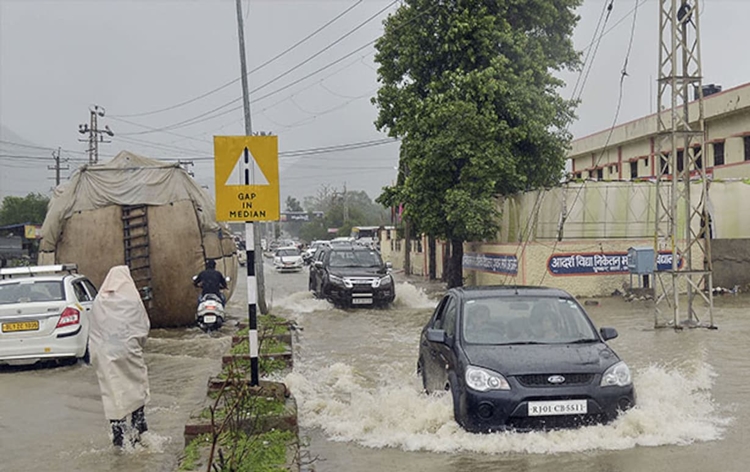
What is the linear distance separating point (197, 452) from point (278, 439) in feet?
2.26

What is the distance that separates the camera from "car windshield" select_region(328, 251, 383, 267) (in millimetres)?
22953

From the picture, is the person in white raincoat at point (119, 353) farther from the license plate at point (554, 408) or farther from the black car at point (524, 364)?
the license plate at point (554, 408)

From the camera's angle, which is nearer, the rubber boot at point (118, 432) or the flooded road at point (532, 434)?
the flooded road at point (532, 434)

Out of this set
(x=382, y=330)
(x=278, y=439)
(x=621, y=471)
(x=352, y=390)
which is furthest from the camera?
(x=382, y=330)

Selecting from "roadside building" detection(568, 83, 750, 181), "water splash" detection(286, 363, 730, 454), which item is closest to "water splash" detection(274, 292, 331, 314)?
"roadside building" detection(568, 83, 750, 181)

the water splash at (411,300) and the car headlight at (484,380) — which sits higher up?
the car headlight at (484,380)

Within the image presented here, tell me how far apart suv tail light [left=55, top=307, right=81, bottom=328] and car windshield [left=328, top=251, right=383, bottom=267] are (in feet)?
36.2

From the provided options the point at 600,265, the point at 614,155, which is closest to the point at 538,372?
the point at 600,265

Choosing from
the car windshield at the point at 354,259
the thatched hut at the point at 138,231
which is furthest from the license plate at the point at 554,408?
the car windshield at the point at 354,259

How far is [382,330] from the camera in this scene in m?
17.3

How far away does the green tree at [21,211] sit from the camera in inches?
2307

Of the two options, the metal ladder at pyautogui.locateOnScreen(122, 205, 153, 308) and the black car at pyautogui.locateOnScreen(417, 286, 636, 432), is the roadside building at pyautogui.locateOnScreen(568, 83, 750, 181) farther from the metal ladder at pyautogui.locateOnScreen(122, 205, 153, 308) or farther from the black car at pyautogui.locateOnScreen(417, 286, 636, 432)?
the black car at pyautogui.locateOnScreen(417, 286, 636, 432)

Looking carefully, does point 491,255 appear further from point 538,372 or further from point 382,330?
point 538,372

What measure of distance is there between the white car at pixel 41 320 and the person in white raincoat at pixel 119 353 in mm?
5286
